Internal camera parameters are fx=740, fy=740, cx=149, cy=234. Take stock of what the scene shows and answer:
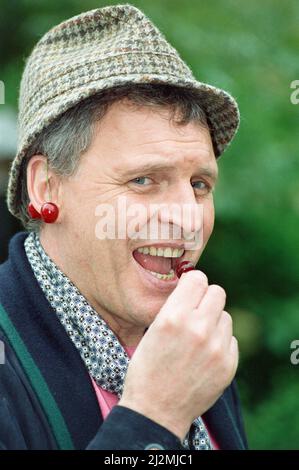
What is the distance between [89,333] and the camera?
90.7 inches

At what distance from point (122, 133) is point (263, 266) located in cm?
250

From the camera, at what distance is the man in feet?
6.86

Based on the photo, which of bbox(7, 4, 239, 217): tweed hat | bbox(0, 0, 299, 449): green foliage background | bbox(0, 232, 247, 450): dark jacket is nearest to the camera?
bbox(0, 232, 247, 450): dark jacket

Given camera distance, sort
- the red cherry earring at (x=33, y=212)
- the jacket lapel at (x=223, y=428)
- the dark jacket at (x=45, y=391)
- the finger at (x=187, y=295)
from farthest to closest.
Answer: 1. the jacket lapel at (x=223, y=428)
2. the red cherry earring at (x=33, y=212)
3. the finger at (x=187, y=295)
4. the dark jacket at (x=45, y=391)

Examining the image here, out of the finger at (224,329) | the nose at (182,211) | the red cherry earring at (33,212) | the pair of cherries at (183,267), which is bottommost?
the finger at (224,329)

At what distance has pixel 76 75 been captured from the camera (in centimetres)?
229

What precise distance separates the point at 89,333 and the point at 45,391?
250 mm

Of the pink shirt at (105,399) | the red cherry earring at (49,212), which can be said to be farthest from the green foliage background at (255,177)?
the pink shirt at (105,399)

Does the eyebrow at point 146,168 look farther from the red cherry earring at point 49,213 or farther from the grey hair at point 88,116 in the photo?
the red cherry earring at point 49,213

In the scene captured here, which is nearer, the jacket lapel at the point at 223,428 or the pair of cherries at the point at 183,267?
the pair of cherries at the point at 183,267

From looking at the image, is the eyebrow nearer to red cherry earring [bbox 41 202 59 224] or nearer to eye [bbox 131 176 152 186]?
Answer: eye [bbox 131 176 152 186]

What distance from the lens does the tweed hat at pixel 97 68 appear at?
7.41 feet

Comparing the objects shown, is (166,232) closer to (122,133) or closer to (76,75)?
(122,133)

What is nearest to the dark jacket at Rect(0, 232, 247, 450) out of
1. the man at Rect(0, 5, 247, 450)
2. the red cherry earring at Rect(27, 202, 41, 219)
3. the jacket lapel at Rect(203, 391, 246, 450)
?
the man at Rect(0, 5, 247, 450)
